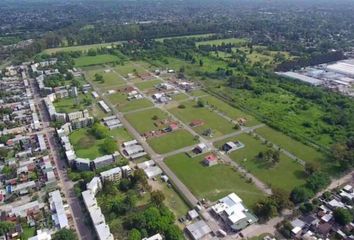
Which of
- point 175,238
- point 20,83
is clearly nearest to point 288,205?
point 175,238

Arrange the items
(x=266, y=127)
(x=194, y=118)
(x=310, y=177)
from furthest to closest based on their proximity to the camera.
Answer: (x=194, y=118) < (x=266, y=127) < (x=310, y=177)

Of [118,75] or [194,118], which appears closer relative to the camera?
[194,118]

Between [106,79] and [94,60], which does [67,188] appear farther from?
[94,60]

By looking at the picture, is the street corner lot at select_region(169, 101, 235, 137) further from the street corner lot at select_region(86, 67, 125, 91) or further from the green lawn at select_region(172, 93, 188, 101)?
the street corner lot at select_region(86, 67, 125, 91)

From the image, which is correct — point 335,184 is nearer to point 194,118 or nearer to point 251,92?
point 194,118

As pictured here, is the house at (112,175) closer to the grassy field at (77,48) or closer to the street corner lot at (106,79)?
the street corner lot at (106,79)

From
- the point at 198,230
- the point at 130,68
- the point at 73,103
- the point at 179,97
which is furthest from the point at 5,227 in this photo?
the point at 130,68

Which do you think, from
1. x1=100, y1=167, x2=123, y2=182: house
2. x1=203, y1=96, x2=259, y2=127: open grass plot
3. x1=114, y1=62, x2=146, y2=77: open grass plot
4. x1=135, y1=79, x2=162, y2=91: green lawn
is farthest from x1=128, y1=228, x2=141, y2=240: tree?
x1=114, y1=62, x2=146, y2=77: open grass plot
